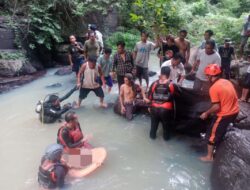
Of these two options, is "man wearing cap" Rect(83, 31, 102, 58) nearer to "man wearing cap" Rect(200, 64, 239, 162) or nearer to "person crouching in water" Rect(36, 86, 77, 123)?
"person crouching in water" Rect(36, 86, 77, 123)

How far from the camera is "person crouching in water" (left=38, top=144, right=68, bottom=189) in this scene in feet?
15.9

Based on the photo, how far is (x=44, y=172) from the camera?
487 cm

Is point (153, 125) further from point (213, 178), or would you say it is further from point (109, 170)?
point (213, 178)

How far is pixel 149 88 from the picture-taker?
728 cm

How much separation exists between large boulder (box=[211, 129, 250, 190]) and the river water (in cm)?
46

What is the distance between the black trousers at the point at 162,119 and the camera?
6.59 meters

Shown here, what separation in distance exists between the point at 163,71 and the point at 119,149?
78.9 inches

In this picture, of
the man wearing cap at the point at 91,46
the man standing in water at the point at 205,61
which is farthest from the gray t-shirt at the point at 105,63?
the man standing in water at the point at 205,61

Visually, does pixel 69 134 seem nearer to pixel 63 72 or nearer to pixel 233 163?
pixel 233 163

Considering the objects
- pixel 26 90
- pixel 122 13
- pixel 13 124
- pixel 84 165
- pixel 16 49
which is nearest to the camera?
pixel 84 165

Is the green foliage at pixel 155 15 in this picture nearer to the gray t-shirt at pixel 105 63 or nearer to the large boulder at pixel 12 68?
the gray t-shirt at pixel 105 63

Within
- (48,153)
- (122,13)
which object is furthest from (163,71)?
(122,13)

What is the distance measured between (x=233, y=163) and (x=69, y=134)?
9.86 ft

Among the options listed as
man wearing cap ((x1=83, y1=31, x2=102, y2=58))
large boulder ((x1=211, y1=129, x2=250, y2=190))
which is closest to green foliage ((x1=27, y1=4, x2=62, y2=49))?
man wearing cap ((x1=83, y1=31, x2=102, y2=58))
